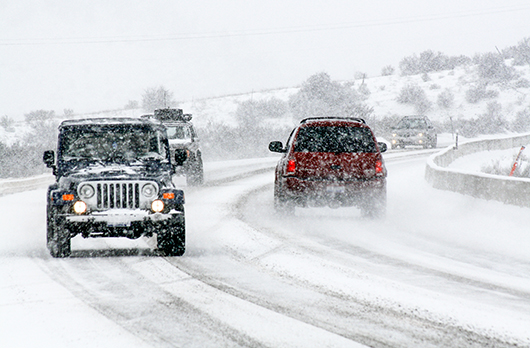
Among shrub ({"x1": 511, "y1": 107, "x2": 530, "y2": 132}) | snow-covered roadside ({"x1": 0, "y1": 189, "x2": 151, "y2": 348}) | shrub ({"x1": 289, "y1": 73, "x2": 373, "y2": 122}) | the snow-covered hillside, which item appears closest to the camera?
snow-covered roadside ({"x1": 0, "y1": 189, "x2": 151, "y2": 348})

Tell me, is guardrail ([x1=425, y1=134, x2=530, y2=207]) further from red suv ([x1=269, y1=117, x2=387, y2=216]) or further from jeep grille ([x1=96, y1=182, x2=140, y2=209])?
jeep grille ([x1=96, y1=182, x2=140, y2=209])

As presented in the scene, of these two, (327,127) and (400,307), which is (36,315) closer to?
(400,307)

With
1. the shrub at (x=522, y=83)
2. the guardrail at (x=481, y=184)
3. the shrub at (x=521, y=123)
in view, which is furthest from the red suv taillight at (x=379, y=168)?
the shrub at (x=522, y=83)

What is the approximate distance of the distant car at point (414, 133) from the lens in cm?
3841

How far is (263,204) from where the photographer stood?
52.2 feet

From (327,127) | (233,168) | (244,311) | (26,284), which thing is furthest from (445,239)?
(233,168)

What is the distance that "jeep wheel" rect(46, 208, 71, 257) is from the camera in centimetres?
891

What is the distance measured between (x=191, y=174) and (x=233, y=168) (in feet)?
24.6

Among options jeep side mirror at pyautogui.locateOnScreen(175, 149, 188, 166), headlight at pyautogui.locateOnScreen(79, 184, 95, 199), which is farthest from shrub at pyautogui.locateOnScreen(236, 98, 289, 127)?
headlight at pyautogui.locateOnScreen(79, 184, 95, 199)

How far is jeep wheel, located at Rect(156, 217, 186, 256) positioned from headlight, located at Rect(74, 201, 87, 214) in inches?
38.6

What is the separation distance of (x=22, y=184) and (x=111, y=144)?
1147 centimetres

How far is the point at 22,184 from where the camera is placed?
814 inches

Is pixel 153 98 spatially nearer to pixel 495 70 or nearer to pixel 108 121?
pixel 495 70

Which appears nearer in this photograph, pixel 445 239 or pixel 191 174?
pixel 445 239
